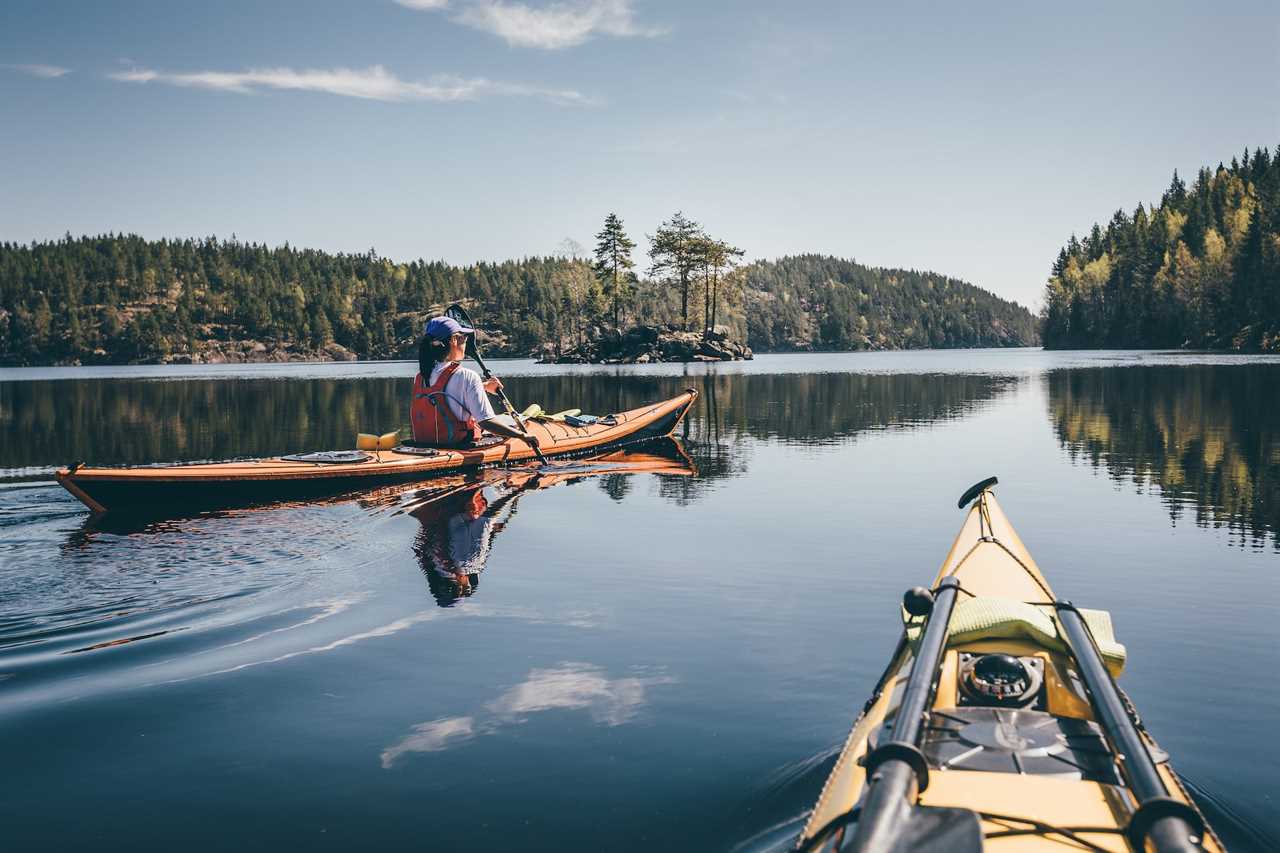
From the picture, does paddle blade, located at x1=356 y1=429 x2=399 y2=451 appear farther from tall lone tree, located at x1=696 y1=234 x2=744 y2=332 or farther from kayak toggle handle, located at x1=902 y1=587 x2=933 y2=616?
tall lone tree, located at x1=696 y1=234 x2=744 y2=332

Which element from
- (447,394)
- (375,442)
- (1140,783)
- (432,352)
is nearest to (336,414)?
(447,394)

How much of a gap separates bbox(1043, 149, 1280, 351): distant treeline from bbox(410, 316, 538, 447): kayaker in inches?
3608

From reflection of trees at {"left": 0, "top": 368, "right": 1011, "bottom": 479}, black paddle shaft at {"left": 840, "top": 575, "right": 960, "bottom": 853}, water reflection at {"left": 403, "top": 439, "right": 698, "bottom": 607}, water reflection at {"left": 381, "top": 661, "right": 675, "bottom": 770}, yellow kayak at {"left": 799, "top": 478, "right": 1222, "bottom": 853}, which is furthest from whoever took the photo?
reflection of trees at {"left": 0, "top": 368, "right": 1011, "bottom": 479}

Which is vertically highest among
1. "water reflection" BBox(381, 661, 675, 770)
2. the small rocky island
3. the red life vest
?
the small rocky island

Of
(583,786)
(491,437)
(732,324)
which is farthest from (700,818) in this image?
(732,324)

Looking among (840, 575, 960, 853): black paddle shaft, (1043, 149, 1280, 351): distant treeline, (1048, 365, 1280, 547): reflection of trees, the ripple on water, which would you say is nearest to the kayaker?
the ripple on water

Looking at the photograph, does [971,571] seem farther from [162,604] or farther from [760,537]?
[162,604]

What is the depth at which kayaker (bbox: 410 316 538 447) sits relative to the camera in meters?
15.2

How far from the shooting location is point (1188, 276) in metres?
96.5

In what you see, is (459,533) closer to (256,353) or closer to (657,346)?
(657,346)

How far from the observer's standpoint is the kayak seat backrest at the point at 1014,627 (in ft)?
14.9

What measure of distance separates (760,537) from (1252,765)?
Result: 6.92 metres

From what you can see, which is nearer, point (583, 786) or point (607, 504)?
point (583, 786)

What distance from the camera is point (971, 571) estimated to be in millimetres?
6215
